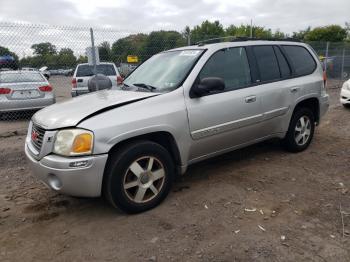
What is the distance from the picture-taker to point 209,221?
11.1 feet

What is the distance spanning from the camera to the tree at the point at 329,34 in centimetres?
4975

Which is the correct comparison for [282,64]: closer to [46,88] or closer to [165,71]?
[165,71]

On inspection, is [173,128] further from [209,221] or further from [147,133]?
[209,221]

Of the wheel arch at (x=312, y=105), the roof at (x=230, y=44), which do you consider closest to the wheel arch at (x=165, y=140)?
the roof at (x=230, y=44)

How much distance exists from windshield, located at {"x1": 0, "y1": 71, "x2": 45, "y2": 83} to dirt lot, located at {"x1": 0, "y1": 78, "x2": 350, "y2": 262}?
470 centimetres

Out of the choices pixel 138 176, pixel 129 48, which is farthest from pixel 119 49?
pixel 138 176

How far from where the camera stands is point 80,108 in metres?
3.58

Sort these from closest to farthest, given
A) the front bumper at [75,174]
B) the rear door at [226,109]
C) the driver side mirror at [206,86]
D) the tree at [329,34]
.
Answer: the front bumper at [75,174]
the driver side mirror at [206,86]
the rear door at [226,109]
the tree at [329,34]

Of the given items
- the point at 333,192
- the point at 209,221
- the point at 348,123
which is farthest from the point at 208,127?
the point at 348,123

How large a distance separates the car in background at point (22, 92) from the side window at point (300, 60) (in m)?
6.45

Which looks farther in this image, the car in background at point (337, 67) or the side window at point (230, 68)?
the car in background at point (337, 67)

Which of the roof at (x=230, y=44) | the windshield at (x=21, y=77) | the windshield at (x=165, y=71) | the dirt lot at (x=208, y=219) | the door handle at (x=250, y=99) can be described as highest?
the roof at (x=230, y=44)

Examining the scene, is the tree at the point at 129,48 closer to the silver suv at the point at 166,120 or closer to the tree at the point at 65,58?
the tree at the point at 65,58

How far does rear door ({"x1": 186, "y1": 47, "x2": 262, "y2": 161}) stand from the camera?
394 centimetres
